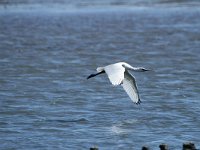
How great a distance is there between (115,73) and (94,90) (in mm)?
4268

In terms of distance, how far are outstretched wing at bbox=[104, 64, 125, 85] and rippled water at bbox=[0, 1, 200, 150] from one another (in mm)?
787

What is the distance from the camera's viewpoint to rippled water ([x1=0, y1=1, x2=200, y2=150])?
1134cm

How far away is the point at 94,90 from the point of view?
624 inches

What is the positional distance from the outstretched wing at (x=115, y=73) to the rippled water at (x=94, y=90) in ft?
2.58

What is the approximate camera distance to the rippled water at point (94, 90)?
1134 centimetres

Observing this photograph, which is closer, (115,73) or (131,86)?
(115,73)

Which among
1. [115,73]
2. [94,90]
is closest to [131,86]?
[115,73]

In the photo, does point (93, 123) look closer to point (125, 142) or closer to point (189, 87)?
point (125, 142)

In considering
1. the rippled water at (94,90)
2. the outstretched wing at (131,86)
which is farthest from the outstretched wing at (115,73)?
the rippled water at (94,90)

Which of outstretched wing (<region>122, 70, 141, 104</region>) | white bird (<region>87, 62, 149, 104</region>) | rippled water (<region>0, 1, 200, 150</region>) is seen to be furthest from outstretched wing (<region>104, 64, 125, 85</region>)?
rippled water (<region>0, 1, 200, 150</region>)

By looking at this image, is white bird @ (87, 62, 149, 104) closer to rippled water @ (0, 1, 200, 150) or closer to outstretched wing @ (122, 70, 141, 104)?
outstretched wing @ (122, 70, 141, 104)

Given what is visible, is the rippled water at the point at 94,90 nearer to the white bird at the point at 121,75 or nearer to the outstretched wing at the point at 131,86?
the outstretched wing at the point at 131,86

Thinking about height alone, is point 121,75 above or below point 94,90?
below

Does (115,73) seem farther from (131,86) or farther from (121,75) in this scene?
(131,86)
